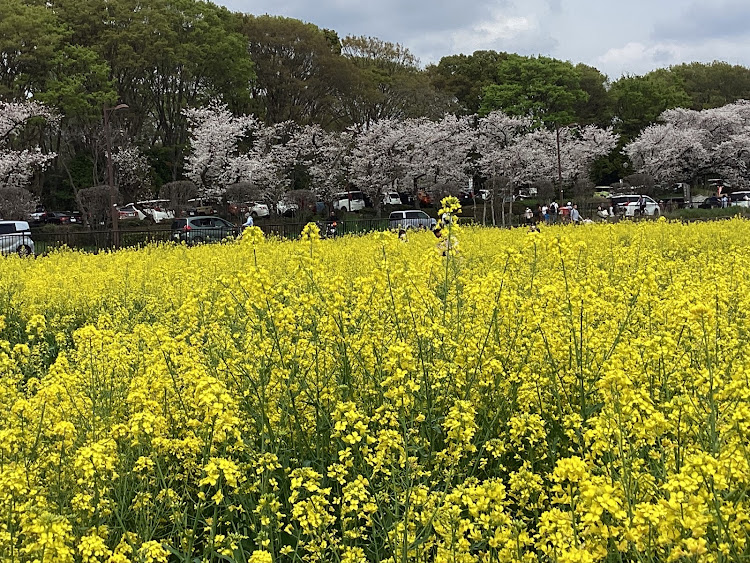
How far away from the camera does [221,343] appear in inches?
176

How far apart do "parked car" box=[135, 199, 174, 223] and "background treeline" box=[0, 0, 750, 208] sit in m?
1.22

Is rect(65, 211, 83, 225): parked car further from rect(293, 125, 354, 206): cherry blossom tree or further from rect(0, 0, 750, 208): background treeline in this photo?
rect(293, 125, 354, 206): cherry blossom tree

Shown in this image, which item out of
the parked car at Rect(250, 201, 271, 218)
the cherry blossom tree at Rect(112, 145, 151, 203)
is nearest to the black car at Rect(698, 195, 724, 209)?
the parked car at Rect(250, 201, 271, 218)

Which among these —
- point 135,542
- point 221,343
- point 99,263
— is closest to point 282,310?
point 221,343

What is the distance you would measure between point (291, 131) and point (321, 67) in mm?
3776

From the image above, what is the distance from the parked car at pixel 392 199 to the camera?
40.0 m

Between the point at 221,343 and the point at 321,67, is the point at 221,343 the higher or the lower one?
the lower one

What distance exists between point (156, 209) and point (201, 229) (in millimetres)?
12198

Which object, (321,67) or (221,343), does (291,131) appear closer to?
(321,67)

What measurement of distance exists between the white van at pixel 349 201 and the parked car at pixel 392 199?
135cm

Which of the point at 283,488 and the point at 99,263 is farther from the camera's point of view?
the point at 99,263

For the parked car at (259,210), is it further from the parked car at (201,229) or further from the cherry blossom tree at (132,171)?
the parked car at (201,229)

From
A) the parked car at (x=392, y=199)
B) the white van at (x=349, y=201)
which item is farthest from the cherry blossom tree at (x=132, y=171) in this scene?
the parked car at (x=392, y=199)

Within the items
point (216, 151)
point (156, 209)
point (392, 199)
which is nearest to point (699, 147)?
point (392, 199)
